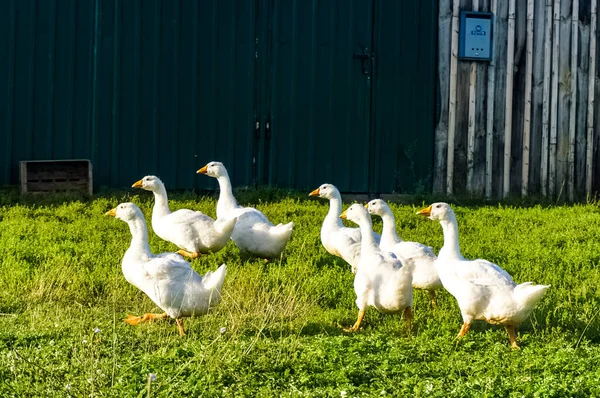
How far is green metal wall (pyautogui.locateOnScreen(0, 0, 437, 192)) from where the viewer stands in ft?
46.8

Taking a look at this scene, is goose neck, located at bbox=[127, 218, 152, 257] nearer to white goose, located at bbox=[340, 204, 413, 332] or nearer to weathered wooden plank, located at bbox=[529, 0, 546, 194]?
white goose, located at bbox=[340, 204, 413, 332]

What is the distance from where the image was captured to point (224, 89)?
48.7ft

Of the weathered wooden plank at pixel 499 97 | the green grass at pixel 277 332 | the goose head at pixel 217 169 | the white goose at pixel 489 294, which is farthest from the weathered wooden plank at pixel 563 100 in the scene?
the white goose at pixel 489 294

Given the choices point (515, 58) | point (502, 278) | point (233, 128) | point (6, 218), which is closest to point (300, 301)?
point (502, 278)

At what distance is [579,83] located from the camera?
1580cm

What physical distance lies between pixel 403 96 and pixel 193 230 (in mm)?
6469

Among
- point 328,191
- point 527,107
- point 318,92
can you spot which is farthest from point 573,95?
point 328,191

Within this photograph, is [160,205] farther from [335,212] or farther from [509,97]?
[509,97]

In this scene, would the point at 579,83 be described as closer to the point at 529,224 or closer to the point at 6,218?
the point at 529,224

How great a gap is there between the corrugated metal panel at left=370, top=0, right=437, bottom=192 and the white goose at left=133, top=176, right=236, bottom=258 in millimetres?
5794

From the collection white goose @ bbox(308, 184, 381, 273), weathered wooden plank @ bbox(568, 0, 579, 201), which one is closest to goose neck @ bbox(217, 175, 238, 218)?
white goose @ bbox(308, 184, 381, 273)

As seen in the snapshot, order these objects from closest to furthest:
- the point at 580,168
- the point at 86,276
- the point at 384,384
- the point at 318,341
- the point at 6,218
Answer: the point at 384,384 < the point at 318,341 < the point at 86,276 < the point at 6,218 < the point at 580,168

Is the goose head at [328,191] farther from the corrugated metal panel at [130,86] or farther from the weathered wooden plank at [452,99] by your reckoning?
the weathered wooden plank at [452,99]

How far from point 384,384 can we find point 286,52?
954 centimetres
